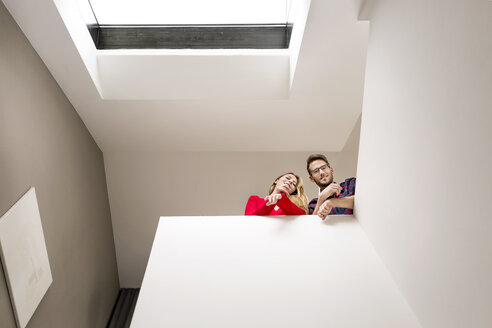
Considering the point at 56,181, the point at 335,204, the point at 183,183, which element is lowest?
the point at 335,204

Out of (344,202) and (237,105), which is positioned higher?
(237,105)

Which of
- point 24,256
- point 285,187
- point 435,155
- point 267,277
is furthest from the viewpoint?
point 285,187

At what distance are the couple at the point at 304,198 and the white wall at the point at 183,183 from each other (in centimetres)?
74

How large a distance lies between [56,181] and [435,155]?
204cm

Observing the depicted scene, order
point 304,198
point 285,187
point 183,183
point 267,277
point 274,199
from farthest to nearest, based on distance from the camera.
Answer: point 183,183 < point 304,198 < point 285,187 < point 274,199 < point 267,277

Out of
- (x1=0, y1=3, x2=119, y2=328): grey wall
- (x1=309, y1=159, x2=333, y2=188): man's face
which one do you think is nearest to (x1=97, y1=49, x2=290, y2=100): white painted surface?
(x1=0, y1=3, x2=119, y2=328): grey wall

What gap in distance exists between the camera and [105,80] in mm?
2293

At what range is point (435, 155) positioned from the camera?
99 centimetres

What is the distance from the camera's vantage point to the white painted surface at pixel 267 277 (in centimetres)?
112

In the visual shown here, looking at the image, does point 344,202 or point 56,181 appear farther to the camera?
point 56,181

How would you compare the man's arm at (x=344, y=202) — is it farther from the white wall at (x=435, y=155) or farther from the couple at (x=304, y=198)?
the white wall at (x=435, y=155)

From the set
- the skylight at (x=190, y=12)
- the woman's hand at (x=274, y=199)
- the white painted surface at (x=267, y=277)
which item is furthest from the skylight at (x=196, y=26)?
the white painted surface at (x=267, y=277)

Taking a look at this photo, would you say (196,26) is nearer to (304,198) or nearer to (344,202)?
(304,198)

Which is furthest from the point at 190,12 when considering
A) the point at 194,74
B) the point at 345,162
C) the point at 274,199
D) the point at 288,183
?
the point at 345,162
